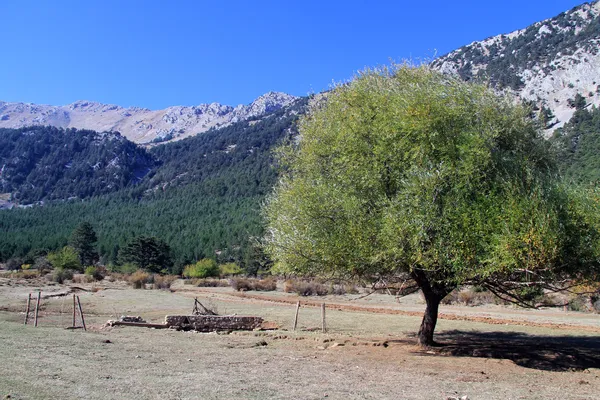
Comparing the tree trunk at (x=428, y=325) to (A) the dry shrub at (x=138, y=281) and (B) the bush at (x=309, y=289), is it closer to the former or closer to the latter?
(B) the bush at (x=309, y=289)

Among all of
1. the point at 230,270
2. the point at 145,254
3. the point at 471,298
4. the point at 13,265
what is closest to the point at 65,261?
the point at 145,254

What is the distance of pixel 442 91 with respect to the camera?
1584 cm

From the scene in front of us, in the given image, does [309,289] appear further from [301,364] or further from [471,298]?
[301,364]

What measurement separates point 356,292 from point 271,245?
129ft

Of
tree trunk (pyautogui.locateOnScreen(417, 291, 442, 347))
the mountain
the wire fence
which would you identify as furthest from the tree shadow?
the mountain

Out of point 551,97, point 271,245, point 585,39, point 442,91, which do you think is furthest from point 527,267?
point 585,39

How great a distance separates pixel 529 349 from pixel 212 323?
15316 millimetres

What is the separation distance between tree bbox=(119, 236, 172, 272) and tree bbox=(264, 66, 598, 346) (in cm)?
7818

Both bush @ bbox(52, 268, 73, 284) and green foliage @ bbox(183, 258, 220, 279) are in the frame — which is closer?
bush @ bbox(52, 268, 73, 284)

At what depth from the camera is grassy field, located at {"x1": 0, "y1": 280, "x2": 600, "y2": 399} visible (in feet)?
35.2

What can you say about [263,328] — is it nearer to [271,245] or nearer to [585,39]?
[271,245]

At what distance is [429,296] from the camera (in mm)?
18031

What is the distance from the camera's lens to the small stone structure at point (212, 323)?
25.6m

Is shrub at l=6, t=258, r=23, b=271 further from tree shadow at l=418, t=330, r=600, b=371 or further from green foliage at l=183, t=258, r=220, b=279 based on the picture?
tree shadow at l=418, t=330, r=600, b=371
